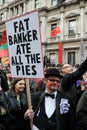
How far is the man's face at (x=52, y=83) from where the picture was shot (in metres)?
3.62

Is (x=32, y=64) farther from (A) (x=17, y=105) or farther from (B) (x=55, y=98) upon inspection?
(A) (x=17, y=105)

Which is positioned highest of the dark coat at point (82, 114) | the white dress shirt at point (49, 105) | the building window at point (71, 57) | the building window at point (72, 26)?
the building window at point (72, 26)

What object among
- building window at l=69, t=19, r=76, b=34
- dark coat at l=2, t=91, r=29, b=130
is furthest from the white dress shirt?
building window at l=69, t=19, r=76, b=34

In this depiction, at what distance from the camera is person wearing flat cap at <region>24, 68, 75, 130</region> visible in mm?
3438

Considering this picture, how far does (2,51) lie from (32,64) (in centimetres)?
709

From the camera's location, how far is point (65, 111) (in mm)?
3479

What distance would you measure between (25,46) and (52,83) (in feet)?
1.90

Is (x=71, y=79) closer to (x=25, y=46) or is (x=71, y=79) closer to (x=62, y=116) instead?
(x=62, y=116)

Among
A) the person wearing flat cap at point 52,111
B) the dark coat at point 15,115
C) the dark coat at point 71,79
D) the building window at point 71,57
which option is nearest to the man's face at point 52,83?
the person wearing flat cap at point 52,111

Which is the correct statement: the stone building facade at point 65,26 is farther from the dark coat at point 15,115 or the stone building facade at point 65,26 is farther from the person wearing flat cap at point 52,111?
the person wearing flat cap at point 52,111

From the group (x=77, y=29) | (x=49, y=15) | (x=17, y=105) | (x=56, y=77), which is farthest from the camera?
(x=49, y=15)

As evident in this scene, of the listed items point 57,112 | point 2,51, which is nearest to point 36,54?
point 57,112

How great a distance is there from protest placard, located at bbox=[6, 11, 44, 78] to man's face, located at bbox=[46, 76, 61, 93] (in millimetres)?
207

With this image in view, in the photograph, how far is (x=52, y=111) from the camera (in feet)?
11.5
